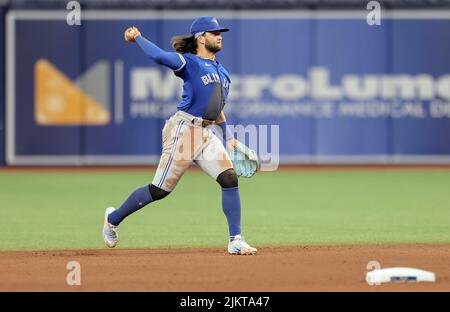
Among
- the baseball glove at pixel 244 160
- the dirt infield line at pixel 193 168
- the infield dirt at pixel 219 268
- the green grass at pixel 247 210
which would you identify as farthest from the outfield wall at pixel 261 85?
the infield dirt at pixel 219 268

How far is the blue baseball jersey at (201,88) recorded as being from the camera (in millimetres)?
10000

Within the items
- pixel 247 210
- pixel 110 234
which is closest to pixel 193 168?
pixel 247 210

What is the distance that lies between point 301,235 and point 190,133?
273 cm

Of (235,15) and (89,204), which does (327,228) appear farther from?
(235,15)

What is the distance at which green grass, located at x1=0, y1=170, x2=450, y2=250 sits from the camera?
12.1 metres

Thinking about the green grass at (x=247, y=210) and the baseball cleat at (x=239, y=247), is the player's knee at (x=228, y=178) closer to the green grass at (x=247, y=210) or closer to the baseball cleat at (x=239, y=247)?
the baseball cleat at (x=239, y=247)

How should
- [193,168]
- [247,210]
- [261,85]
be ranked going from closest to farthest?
1. [247,210]
2. [193,168]
3. [261,85]

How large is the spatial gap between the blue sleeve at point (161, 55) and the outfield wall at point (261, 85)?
1433cm

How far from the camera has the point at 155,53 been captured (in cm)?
962

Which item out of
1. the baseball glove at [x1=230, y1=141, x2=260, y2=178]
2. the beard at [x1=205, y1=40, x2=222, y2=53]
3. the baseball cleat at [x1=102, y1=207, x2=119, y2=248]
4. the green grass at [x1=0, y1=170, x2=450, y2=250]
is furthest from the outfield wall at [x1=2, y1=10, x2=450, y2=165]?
the beard at [x1=205, y1=40, x2=222, y2=53]

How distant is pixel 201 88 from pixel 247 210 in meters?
5.43

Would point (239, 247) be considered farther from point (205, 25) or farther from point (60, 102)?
point (60, 102)
